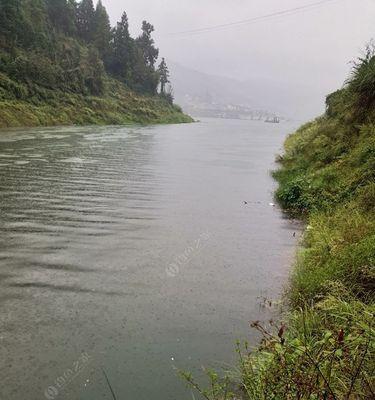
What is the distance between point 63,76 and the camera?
57.8 meters

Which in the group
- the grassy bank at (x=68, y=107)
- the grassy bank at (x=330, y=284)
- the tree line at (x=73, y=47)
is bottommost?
the grassy bank at (x=68, y=107)

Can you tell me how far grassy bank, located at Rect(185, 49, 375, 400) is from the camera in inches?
137

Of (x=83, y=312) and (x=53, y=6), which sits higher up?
(x=53, y=6)

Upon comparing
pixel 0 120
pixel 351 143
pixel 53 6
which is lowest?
pixel 0 120

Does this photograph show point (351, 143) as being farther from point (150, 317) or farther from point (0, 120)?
point (0, 120)

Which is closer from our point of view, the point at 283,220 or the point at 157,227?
the point at 157,227

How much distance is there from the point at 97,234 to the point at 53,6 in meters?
81.8

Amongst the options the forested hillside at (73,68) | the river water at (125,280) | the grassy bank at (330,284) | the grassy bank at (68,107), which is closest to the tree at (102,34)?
the forested hillside at (73,68)

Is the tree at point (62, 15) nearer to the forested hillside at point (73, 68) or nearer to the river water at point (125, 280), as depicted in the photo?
the forested hillside at point (73, 68)

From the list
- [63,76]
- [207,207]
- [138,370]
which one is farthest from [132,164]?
[63,76]

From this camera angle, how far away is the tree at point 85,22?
284 feet

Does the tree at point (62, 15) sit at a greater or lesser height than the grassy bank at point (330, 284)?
greater

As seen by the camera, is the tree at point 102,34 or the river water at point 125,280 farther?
the tree at point 102,34

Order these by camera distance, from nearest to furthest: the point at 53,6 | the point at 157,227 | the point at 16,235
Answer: the point at 16,235
the point at 157,227
the point at 53,6
